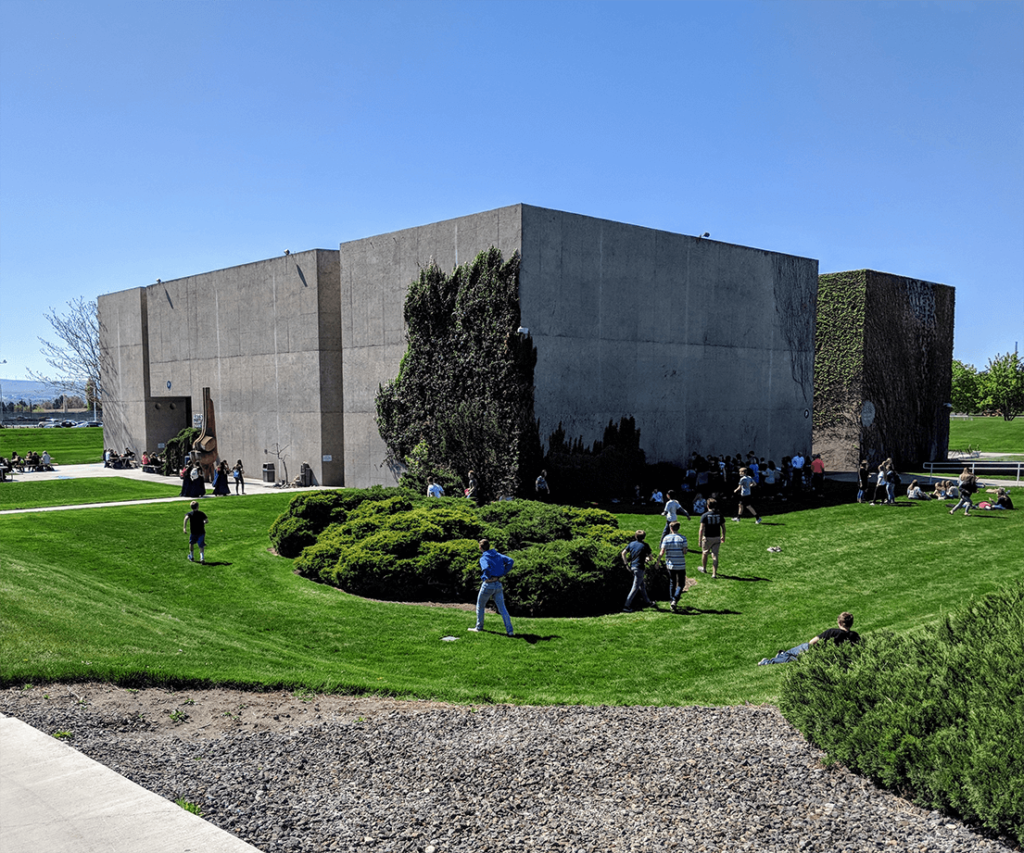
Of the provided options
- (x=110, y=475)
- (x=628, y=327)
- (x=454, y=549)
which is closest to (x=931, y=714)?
(x=454, y=549)

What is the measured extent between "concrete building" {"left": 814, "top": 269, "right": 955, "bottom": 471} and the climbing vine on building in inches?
839

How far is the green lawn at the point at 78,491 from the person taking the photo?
88.6 ft

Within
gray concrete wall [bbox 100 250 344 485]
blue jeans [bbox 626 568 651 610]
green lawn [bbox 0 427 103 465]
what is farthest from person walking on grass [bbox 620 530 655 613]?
green lawn [bbox 0 427 103 465]

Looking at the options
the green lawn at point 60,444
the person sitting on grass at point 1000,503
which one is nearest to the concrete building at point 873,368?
the person sitting on grass at point 1000,503

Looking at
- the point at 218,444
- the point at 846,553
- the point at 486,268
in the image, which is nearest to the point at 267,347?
the point at 218,444

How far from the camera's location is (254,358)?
115 ft

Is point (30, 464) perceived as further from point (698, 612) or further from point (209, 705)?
Result: point (209, 705)

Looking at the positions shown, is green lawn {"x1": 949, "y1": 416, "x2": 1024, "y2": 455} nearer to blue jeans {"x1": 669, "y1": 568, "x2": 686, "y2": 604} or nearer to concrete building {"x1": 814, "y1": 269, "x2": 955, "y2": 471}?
concrete building {"x1": 814, "y1": 269, "x2": 955, "y2": 471}

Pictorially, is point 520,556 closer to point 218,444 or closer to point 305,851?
point 305,851

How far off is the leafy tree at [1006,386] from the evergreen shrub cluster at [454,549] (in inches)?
2743

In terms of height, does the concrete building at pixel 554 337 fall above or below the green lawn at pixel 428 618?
above

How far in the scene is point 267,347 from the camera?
34219mm

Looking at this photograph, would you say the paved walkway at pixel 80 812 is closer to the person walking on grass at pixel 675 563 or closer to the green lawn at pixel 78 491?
the person walking on grass at pixel 675 563

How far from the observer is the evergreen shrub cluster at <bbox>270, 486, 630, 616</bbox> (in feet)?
47.0
